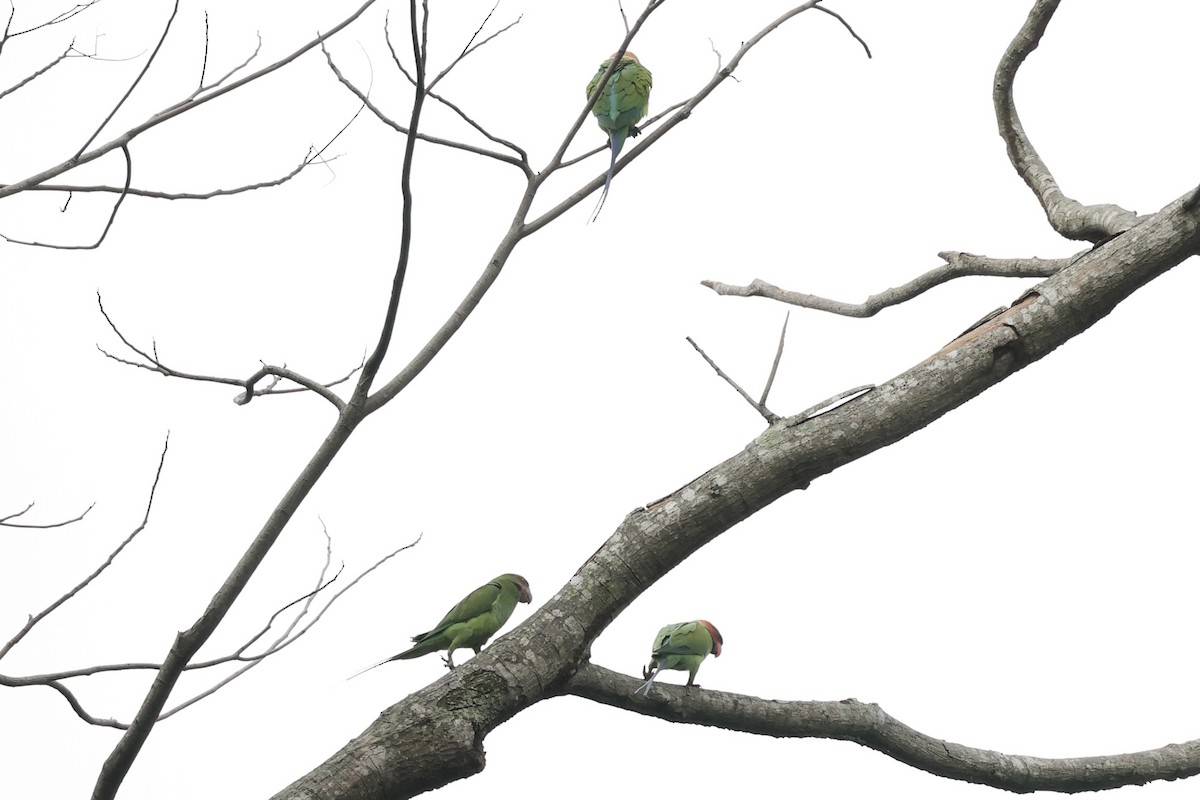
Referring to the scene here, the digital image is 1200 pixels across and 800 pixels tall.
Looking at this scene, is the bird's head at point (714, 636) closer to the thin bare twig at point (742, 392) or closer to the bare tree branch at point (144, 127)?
the thin bare twig at point (742, 392)

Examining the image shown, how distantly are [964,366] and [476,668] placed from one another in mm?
1145

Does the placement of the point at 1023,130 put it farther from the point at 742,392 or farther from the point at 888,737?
the point at 888,737

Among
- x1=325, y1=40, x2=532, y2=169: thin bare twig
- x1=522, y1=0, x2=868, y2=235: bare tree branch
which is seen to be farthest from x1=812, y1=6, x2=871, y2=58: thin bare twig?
x1=325, y1=40, x2=532, y2=169: thin bare twig

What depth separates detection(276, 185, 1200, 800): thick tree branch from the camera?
5.96 feet

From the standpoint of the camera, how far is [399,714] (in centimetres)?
185

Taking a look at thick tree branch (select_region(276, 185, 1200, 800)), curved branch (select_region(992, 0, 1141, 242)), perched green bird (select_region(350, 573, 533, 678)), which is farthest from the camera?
perched green bird (select_region(350, 573, 533, 678))

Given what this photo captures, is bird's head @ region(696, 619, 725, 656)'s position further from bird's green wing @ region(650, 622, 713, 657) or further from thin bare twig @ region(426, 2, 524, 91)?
thin bare twig @ region(426, 2, 524, 91)

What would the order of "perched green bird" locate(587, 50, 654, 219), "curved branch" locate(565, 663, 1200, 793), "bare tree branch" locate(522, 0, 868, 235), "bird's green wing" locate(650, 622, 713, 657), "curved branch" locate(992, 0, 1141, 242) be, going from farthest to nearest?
"perched green bird" locate(587, 50, 654, 219) → "bird's green wing" locate(650, 622, 713, 657) → "curved branch" locate(992, 0, 1141, 242) → "curved branch" locate(565, 663, 1200, 793) → "bare tree branch" locate(522, 0, 868, 235)

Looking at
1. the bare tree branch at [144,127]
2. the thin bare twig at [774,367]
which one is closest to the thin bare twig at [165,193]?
the bare tree branch at [144,127]

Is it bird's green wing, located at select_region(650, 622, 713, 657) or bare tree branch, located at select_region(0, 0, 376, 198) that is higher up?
bare tree branch, located at select_region(0, 0, 376, 198)

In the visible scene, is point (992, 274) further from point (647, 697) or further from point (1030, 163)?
point (647, 697)

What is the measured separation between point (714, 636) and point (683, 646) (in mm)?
296

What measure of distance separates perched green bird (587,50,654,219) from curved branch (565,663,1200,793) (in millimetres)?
2632

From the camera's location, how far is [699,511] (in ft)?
6.53
